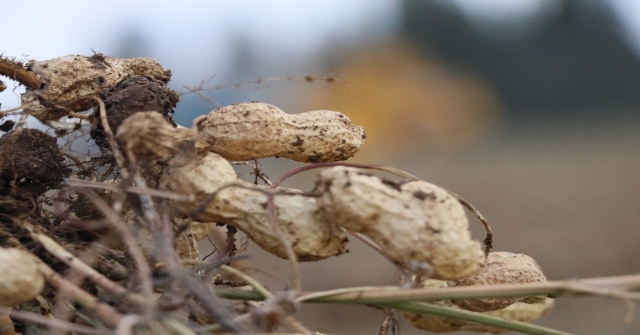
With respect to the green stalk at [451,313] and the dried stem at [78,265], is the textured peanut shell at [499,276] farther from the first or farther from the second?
the dried stem at [78,265]

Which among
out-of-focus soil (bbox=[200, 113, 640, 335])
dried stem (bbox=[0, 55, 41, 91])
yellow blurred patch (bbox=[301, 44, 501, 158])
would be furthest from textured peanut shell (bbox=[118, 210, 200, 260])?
yellow blurred patch (bbox=[301, 44, 501, 158])

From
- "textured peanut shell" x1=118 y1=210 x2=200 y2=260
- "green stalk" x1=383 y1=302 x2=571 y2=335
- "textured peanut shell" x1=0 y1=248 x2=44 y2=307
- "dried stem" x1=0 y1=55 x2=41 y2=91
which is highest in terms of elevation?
"green stalk" x1=383 y1=302 x2=571 y2=335

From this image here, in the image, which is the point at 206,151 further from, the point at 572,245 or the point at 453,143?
the point at 453,143

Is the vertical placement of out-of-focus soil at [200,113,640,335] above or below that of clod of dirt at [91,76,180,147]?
above

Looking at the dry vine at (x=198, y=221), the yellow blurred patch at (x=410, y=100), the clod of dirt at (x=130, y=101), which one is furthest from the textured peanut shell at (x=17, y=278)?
the yellow blurred patch at (x=410, y=100)

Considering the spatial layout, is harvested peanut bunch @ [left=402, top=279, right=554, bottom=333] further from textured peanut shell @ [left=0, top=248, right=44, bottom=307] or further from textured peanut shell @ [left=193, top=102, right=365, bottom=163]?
textured peanut shell @ [left=0, top=248, right=44, bottom=307]

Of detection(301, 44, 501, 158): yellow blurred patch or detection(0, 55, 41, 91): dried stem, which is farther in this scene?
detection(301, 44, 501, 158): yellow blurred patch

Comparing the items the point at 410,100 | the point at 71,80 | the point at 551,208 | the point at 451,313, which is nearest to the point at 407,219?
the point at 451,313
